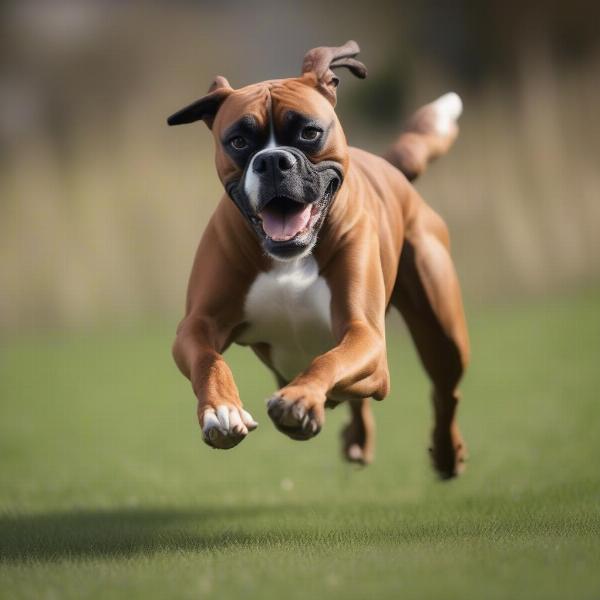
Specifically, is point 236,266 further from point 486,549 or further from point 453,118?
point 453,118

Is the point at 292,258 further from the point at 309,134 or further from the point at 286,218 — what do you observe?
the point at 309,134

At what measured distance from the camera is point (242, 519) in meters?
5.89

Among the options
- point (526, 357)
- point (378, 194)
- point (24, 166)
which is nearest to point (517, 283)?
point (526, 357)

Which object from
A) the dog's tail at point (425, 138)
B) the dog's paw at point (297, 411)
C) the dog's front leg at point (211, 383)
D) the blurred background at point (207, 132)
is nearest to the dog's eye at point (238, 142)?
the dog's front leg at point (211, 383)

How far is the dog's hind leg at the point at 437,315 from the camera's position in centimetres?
581

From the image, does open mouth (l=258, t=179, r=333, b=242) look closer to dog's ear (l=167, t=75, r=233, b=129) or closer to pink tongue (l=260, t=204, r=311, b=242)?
pink tongue (l=260, t=204, r=311, b=242)

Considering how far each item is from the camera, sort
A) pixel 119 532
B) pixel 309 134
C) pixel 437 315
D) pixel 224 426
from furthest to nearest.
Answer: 1. pixel 437 315
2. pixel 119 532
3. pixel 309 134
4. pixel 224 426

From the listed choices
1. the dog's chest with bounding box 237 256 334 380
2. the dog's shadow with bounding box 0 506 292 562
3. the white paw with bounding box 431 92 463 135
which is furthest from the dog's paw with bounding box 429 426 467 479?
the white paw with bounding box 431 92 463 135

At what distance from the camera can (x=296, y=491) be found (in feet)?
23.3

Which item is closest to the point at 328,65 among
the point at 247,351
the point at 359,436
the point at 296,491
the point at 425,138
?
the point at 425,138

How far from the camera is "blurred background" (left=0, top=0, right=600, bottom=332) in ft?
63.7

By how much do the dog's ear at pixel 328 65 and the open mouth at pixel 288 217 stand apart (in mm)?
416

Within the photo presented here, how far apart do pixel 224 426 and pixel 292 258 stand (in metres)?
0.82

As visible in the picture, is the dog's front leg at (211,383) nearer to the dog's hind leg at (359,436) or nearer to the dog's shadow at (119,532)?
the dog's shadow at (119,532)
